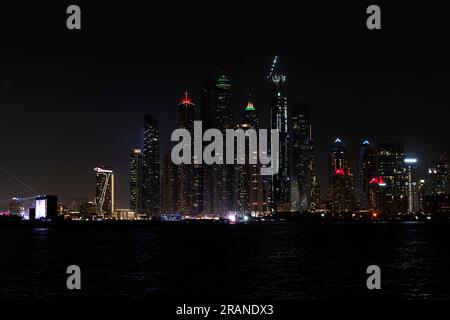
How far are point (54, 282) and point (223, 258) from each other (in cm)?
2831

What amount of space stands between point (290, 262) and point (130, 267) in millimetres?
17026

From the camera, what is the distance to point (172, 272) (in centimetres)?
5547

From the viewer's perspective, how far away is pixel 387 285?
151 feet
